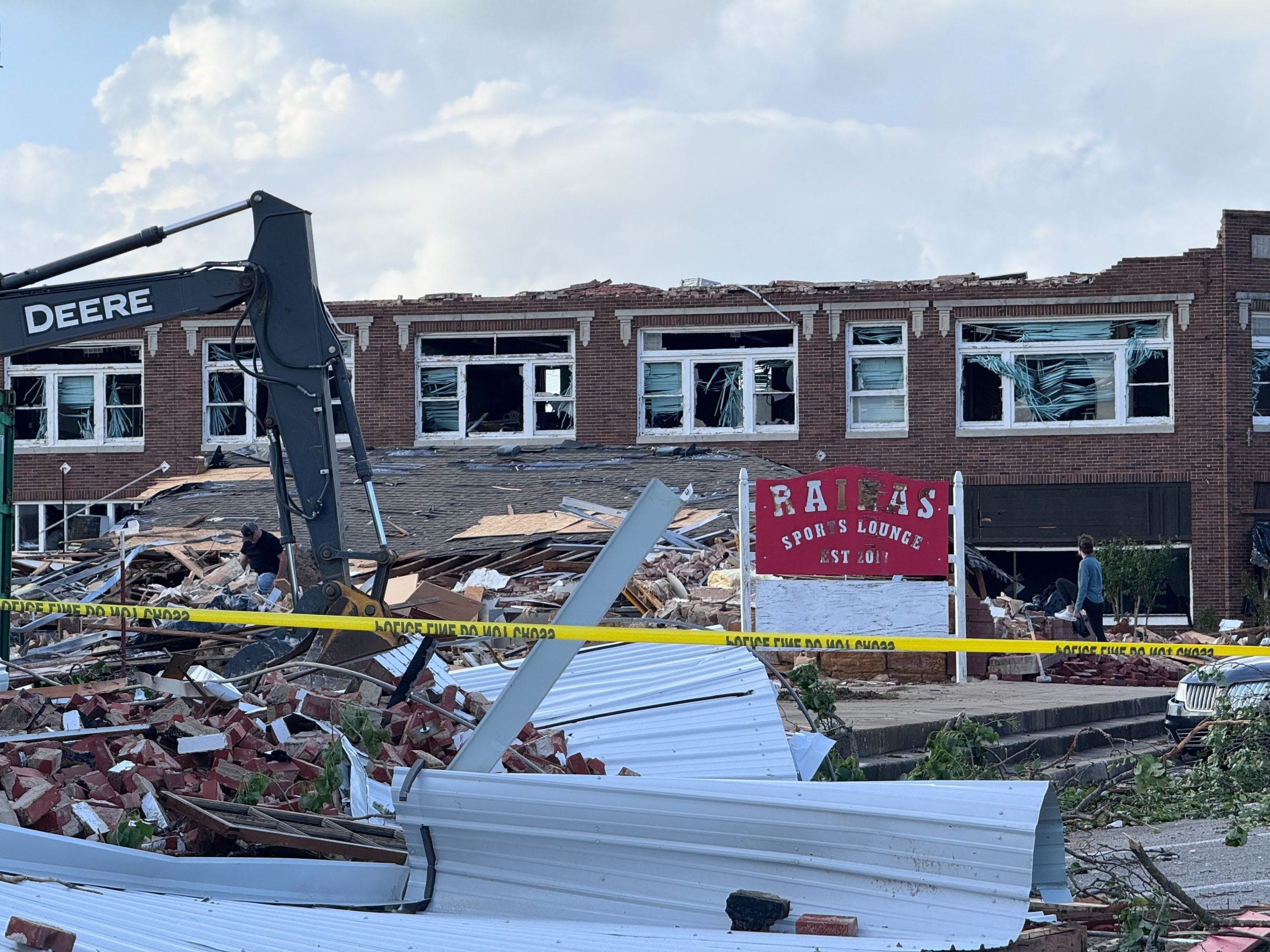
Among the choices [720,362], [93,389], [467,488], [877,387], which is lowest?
[467,488]

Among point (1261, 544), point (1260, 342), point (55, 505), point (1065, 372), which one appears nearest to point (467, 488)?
point (55, 505)

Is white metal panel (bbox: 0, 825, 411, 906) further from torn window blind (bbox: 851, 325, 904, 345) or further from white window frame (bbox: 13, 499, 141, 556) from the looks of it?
torn window blind (bbox: 851, 325, 904, 345)

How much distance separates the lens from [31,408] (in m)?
30.8

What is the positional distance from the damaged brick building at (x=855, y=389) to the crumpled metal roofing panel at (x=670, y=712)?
61.4 feet

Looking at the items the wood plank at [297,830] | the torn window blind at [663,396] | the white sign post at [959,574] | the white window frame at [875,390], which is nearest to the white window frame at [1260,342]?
the white window frame at [875,390]

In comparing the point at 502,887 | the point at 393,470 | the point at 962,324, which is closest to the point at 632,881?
the point at 502,887

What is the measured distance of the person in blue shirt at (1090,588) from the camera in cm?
1881

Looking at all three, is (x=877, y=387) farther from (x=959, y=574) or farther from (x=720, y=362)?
(x=959, y=574)

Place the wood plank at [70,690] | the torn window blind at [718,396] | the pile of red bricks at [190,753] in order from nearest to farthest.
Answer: the pile of red bricks at [190,753] → the wood plank at [70,690] → the torn window blind at [718,396]

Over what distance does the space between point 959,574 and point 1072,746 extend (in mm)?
4547

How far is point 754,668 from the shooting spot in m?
9.80

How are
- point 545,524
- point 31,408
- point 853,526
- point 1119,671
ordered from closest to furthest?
1. point 853,526
2. point 1119,671
3. point 545,524
4. point 31,408

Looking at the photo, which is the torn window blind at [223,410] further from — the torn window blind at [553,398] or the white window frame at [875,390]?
the white window frame at [875,390]

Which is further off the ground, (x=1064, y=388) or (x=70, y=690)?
(x=1064, y=388)
